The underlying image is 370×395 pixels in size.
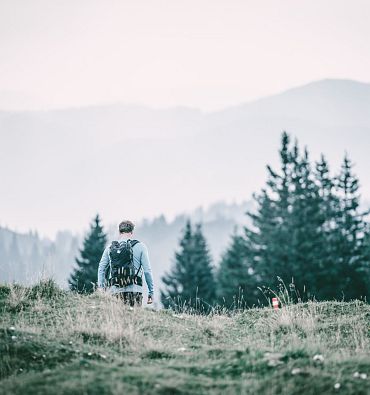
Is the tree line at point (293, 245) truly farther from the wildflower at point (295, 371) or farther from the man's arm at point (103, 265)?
the wildflower at point (295, 371)

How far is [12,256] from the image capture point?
192 metres

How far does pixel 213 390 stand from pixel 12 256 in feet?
653

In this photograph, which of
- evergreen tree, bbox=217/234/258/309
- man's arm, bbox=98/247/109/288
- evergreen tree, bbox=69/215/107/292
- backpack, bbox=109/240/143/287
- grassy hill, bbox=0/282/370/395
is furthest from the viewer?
evergreen tree, bbox=69/215/107/292

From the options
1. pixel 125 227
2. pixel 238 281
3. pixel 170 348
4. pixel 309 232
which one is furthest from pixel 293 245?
pixel 170 348

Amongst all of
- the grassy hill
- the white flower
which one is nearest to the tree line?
the grassy hill

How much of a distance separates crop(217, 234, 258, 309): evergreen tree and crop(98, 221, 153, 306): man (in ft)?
87.0

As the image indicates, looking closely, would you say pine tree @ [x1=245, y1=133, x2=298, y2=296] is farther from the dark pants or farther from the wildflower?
the wildflower

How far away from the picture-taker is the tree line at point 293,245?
3909cm

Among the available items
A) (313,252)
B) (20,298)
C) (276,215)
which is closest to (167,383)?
(20,298)

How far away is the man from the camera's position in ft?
31.1

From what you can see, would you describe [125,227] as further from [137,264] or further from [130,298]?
[130,298]

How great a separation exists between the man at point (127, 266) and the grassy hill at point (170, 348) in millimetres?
312

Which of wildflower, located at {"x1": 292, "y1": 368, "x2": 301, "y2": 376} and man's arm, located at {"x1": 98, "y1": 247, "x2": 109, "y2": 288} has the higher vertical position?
man's arm, located at {"x1": 98, "y1": 247, "x2": 109, "y2": 288}

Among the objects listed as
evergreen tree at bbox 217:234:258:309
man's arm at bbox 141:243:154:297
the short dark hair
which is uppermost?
the short dark hair
